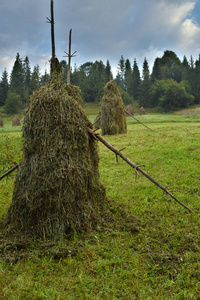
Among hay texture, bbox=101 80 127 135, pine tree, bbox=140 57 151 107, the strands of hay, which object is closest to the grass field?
the strands of hay

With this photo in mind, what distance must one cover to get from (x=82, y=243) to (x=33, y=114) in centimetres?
210

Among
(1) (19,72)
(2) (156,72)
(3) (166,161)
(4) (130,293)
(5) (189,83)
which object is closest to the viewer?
(4) (130,293)

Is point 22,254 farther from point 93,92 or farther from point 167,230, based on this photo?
point 93,92

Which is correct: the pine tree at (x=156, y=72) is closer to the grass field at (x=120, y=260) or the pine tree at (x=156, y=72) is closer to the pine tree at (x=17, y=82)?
the pine tree at (x=17, y=82)

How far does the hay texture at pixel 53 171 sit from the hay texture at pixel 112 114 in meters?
11.3

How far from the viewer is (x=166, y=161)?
8.65m

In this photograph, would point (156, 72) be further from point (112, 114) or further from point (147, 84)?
point (112, 114)

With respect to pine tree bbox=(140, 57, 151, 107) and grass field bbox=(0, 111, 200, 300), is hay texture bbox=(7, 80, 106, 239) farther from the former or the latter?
pine tree bbox=(140, 57, 151, 107)

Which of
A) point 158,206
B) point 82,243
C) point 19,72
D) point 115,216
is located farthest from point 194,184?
point 19,72

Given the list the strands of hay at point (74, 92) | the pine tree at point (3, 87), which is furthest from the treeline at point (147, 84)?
the strands of hay at point (74, 92)

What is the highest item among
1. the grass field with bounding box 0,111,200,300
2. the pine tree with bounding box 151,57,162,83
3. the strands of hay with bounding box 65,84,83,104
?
the pine tree with bounding box 151,57,162,83

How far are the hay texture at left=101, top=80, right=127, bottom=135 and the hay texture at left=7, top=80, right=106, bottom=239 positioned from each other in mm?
11341

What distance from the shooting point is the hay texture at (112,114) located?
1538 cm

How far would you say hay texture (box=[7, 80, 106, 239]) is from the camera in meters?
3.78
